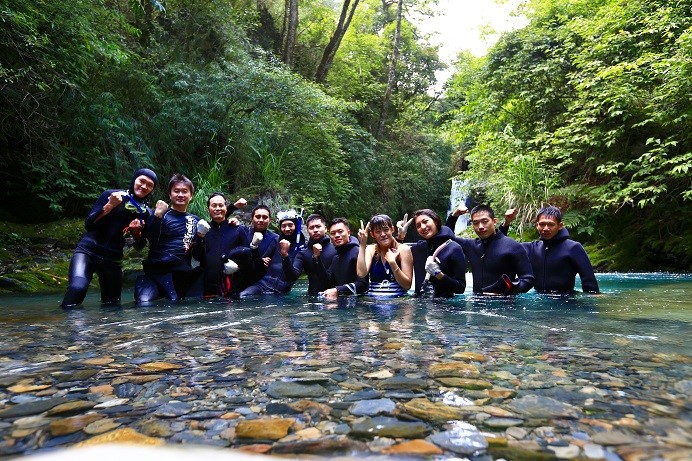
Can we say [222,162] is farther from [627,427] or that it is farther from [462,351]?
[627,427]

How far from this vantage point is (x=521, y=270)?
575 centimetres

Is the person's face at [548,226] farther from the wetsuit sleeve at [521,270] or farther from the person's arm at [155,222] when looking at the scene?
the person's arm at [155,222]

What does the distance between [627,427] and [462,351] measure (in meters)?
1.21

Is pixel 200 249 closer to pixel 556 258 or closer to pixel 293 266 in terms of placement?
pixel 293 266

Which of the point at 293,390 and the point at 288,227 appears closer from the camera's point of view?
the point at 293,390

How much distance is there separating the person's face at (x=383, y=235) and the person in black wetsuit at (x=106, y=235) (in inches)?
105

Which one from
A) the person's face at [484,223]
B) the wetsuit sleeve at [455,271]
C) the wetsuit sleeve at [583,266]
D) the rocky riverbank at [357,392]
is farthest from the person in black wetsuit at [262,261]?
the wetsuit sleeve at [583,266]

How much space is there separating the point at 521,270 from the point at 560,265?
761 millimetres

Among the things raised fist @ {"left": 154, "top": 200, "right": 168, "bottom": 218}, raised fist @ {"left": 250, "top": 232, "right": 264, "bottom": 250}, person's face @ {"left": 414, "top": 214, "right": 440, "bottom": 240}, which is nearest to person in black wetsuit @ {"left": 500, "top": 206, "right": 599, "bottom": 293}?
person's face @ {"left": 414, "top": 214, "right": 440, "bottom": 240}

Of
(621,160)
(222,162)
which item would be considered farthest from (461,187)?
(222,162)

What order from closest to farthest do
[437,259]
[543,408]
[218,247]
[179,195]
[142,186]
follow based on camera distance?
[543,408] → [142,186] → [437,259] → [179,195] → [218,247]

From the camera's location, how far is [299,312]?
4.73 meters

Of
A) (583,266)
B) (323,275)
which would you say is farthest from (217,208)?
(583,266)

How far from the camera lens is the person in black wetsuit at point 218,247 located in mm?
6730
